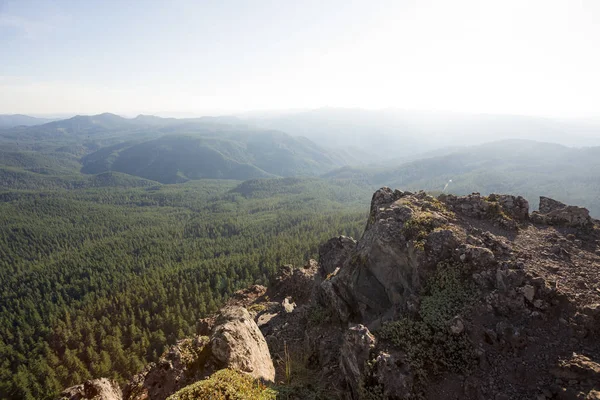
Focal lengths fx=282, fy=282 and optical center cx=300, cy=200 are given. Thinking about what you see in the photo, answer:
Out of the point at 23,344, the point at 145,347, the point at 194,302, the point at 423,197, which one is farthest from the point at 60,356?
the point at 423,197

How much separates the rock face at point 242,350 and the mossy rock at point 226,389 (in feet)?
5.01

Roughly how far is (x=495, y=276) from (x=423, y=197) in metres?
11.7

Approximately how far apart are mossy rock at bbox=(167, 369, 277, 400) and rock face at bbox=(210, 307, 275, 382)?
153 cm

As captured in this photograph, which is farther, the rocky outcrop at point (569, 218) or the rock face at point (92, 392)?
the rocky outcrop at point (569, 218)

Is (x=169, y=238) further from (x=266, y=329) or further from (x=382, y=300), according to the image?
(x=382, y=300)

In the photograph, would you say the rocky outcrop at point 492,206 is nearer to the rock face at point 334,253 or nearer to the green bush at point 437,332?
the green bush at point 437,332

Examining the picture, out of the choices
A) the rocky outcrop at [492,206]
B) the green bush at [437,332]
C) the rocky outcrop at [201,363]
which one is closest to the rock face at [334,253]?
the rocky outcrop at [492,206]

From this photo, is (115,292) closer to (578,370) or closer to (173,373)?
(173,373)

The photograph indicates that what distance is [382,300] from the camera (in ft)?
70.4

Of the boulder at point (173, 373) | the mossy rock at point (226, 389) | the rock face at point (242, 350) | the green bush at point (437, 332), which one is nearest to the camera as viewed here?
the mossy rock at point (226, 389)

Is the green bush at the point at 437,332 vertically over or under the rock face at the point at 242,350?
over

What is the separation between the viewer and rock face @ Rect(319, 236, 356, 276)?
1535 inches

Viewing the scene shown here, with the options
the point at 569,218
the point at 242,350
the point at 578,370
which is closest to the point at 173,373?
the point at 242,350

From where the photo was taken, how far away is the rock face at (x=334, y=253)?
1535 inches
